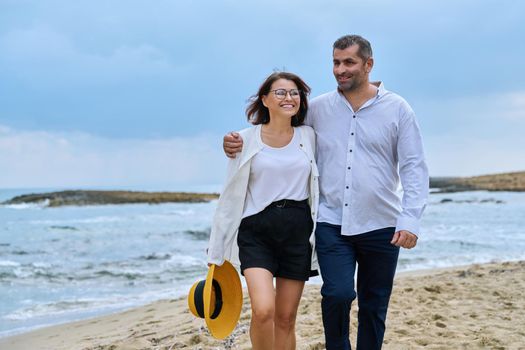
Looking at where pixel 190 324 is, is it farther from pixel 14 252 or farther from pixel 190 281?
pixel 14 252

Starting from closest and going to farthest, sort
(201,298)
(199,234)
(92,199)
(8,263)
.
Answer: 1. (201,298)
2. (8,263)
3. (199,234)
4. (92,199)

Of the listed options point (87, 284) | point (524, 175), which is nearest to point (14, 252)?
point (87, 284)

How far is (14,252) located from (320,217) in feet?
52.7

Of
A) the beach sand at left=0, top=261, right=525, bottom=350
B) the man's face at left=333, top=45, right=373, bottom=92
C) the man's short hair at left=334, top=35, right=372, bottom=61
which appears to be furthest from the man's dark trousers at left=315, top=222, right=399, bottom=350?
the beach sand at left=0, top=261, right=525, bottom=350

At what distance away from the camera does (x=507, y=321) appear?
5.94m

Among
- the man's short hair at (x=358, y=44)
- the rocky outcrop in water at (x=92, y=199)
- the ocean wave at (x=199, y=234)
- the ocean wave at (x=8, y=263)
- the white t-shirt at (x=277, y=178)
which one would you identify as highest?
the man's short hair at (x=358, y=44)

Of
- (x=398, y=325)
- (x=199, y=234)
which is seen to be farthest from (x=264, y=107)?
(x=199, y=234)

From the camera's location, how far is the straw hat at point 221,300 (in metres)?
3.79

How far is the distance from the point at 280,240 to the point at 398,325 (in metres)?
2.71

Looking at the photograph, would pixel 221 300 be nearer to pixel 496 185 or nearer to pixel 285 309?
pixel 285 309

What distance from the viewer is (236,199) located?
3.66m

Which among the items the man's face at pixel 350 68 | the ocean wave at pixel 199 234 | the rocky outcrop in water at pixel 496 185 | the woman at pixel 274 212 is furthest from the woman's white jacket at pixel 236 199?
the rocky outcrop in water at pixel 496 185

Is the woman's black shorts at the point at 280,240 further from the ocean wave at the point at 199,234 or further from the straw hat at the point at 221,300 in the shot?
the ocean wave at the point at 199,234

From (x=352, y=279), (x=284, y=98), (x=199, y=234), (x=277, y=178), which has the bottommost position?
(x=199, y=234)
